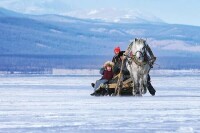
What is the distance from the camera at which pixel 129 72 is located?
18.2 m

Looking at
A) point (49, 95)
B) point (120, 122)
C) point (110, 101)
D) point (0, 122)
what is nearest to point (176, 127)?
point (120, 122)

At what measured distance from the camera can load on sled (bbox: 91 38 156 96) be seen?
17.5 meters

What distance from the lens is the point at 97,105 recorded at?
15305 millimetres

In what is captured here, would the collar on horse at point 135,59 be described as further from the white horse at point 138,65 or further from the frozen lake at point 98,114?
the frozen lake at point 98,114

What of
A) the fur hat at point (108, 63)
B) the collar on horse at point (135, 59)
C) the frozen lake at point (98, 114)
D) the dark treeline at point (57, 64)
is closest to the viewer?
the frozen lake at point (98, 114)

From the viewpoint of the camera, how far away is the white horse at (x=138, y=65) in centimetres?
1739

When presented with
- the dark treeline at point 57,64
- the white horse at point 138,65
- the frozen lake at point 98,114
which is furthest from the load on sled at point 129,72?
the dark treeline at point 57,64

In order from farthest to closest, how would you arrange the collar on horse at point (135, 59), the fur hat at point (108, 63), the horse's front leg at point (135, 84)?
the fur hat at point (108, 63)
the horse's front leg at point (135, 84)
the collar on horse at point (135, 59)

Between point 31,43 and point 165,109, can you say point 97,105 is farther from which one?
point 31,43

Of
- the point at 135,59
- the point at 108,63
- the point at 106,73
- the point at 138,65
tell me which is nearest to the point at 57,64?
the point at 106,73

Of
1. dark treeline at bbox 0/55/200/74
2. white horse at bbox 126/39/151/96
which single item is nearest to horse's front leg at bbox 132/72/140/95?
white horse at bbox 126/39/151/96

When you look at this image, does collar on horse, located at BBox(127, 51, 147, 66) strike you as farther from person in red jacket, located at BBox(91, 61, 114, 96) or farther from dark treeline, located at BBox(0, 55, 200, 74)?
dark treeline, located at BBox(0, 55, 200, 74)

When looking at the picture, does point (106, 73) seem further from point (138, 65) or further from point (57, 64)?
point (57, 64)

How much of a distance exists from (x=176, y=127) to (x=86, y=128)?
1188mm
